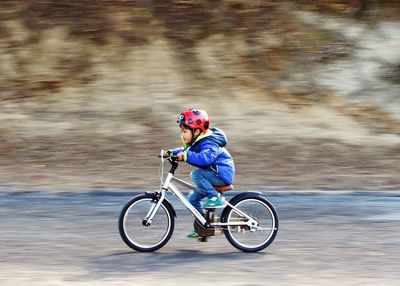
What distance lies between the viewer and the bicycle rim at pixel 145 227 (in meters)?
9.34

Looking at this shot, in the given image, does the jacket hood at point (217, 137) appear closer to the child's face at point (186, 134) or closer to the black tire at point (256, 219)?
the child's face at point (186, 134)

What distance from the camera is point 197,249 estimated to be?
31.4 feet

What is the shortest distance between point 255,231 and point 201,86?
34.0 ft

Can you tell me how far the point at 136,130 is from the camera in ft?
57.7

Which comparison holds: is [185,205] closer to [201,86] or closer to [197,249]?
[197,249]

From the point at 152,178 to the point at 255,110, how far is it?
187 inches

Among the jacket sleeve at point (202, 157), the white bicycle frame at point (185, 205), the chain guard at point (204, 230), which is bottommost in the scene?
the chain guard at point (204, 230)

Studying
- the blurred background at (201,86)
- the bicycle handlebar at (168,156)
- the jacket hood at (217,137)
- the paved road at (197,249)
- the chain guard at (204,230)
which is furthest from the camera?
the blurred background at (201,86)

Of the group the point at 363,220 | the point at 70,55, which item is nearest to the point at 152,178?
the point at 363,220

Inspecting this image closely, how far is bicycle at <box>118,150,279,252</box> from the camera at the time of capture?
A: 9336mm

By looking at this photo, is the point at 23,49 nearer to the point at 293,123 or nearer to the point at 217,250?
the point at 293,123

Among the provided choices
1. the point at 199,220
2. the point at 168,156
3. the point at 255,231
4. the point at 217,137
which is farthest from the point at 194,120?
the point at 255,231

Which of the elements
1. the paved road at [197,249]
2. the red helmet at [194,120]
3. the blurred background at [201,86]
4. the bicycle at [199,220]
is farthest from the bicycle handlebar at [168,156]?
the blurred background at [201,86]

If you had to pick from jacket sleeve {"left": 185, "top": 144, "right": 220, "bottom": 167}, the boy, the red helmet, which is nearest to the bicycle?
the boy
